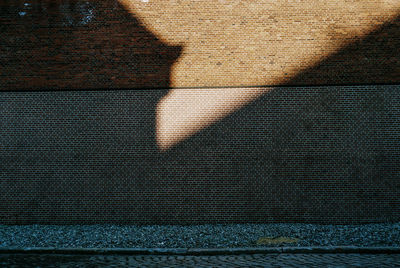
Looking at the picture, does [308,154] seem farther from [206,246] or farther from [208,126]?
[206,246]

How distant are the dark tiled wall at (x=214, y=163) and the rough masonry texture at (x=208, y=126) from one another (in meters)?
0.03

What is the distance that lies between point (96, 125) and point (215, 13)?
16.7ft

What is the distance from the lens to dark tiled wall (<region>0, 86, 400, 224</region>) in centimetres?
889

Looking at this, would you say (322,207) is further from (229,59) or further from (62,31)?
(62,31)

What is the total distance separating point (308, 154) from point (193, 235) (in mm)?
4184

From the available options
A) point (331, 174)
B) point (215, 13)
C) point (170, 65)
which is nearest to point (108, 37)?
point (170, 65)

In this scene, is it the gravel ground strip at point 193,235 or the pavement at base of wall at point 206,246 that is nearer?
the pavement at base of wall at point 206,246

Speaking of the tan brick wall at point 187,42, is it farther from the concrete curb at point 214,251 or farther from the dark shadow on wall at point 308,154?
the concrete curb at point 214,251

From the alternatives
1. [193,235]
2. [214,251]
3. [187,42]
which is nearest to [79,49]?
[187,42]

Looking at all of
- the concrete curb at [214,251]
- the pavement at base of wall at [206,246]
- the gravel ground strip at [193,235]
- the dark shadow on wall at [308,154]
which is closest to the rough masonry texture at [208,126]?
the dark shadow on wall at [308,154]

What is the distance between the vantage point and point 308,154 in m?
9.02

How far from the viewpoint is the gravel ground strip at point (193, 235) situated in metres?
6.77

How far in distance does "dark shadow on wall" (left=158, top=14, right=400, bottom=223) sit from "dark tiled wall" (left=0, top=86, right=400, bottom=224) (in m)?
0.03

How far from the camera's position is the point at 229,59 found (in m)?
9.37
